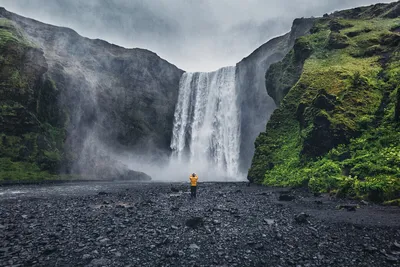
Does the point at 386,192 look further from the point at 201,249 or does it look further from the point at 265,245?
the point at 201,249

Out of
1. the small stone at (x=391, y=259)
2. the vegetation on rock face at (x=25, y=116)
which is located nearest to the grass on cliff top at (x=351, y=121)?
the small stone at (x=391, y=259)

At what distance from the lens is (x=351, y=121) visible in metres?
22.6

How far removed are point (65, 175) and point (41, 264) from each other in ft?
126

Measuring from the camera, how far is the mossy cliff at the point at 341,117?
17.1 metres

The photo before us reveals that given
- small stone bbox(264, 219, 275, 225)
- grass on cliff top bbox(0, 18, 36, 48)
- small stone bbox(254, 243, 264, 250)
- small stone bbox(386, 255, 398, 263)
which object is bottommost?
small stone bbox(254, 243, 264, 250)

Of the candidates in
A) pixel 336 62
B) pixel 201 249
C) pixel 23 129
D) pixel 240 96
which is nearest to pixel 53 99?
pixel 23 129

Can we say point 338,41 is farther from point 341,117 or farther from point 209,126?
point 209,126

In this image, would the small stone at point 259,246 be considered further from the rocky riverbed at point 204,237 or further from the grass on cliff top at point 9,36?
the grass on cliff top at point 9,36

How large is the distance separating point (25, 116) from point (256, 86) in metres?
45.5

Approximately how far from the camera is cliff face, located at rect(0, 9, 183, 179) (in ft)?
132

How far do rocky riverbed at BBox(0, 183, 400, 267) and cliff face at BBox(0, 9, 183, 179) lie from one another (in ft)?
100

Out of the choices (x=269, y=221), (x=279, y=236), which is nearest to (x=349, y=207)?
(x=269, y=221)

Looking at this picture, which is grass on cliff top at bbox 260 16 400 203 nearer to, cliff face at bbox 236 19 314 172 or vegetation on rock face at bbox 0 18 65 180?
cliff face at bbox 236 19 314 172

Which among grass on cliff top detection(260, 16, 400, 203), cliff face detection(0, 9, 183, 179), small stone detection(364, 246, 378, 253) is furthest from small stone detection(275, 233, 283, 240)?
cliff face detection(0, 9, 183, 179)
